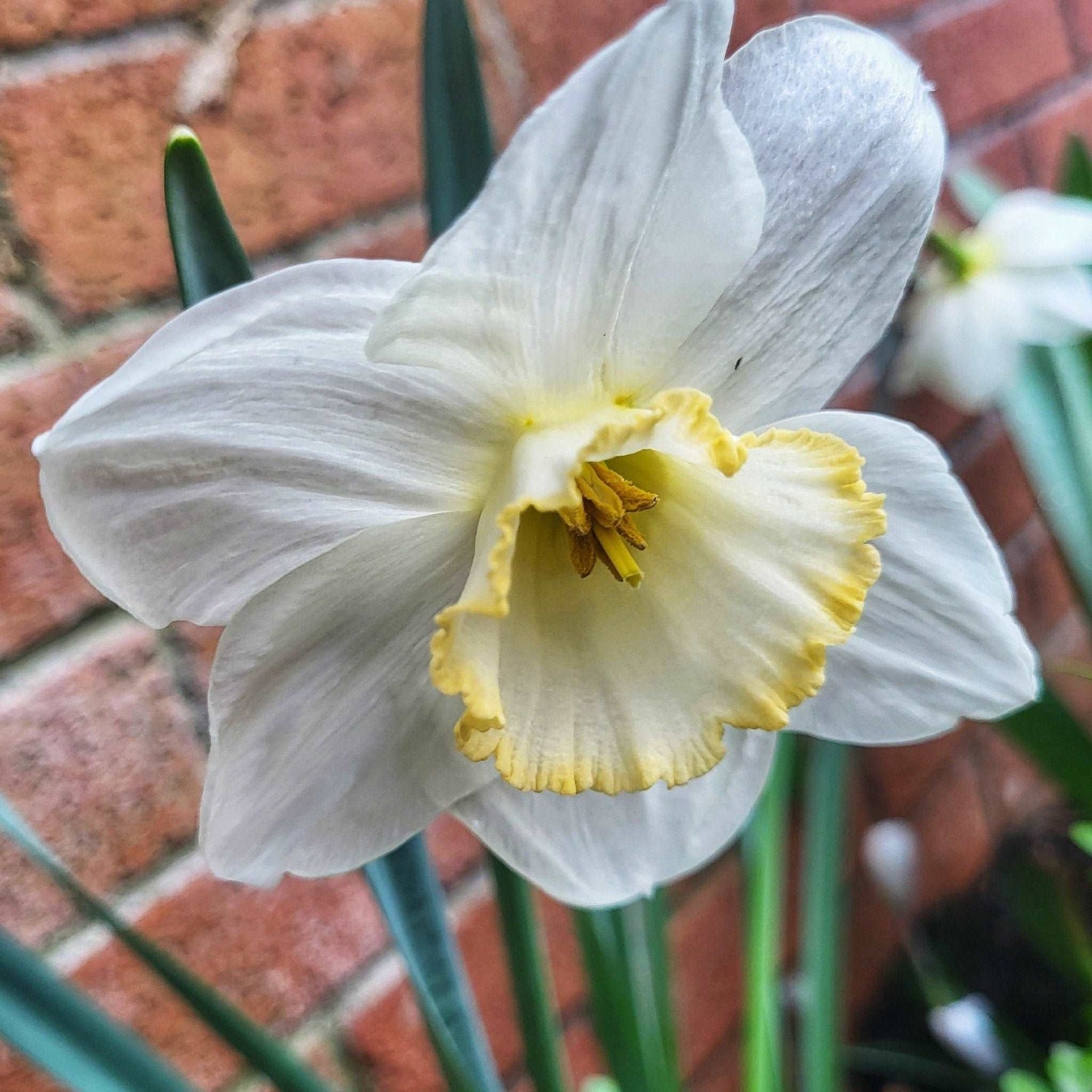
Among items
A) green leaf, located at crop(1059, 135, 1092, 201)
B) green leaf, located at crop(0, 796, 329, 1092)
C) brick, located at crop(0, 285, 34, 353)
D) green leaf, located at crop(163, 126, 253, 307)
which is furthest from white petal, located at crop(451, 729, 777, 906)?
green leaf, located at crop(1059, 135, 1092, 201)

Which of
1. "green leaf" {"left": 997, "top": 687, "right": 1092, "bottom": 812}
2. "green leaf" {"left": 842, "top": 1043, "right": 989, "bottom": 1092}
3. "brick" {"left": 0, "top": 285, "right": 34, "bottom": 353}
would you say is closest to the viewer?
"brick" {"left": 0, "top": 285, "right": 34, "bottom": 353}

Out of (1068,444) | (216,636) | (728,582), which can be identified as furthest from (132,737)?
(1068,444)

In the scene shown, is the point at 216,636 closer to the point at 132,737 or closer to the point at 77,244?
the point at 132,737

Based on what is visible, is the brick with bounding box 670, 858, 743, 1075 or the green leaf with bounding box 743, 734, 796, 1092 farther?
the brick with bounding box 670, 858, 743, 1075

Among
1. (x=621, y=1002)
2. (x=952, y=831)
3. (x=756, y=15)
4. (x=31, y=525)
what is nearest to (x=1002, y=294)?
(x=756, y=15)

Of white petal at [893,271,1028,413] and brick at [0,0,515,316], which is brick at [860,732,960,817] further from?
brick at [0,0,515,316]
